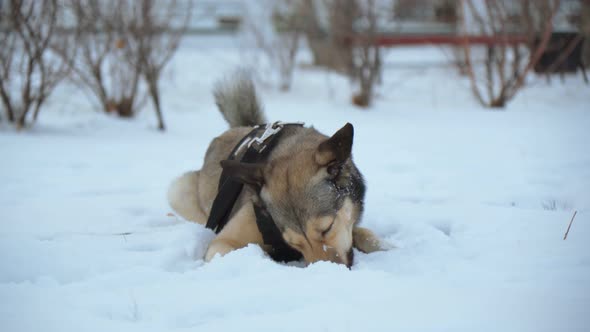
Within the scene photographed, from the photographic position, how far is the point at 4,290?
2.04m

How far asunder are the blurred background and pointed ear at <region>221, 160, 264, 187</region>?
4732mm

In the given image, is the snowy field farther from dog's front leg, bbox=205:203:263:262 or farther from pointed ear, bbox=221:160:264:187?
pointed ear, bbox=221:160:264:187

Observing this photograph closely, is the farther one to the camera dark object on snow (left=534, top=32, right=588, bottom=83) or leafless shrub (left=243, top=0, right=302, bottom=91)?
leafless shrub (left=243, top=0, right=302, bottom=91)

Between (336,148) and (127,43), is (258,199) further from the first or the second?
(127,43)

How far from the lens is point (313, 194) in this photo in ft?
7.70

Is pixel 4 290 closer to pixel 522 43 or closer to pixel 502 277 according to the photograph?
pixel 502 277

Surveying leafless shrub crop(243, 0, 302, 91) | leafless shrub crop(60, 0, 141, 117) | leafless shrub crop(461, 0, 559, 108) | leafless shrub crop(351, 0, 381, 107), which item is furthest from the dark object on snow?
leafless shrub crop(60, 0, 141, 117)

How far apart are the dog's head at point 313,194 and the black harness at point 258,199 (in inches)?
2.6

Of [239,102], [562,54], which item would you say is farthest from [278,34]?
[239,102]

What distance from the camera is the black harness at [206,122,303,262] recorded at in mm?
2510

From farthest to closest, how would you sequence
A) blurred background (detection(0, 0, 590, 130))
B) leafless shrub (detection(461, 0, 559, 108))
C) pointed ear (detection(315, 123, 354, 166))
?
leafless shrub (detection(461, 0, 559, 108)) < blurred background (detection(0, 0, 590, 130)) < pointed ear (detection(315, 123, 354, 166))

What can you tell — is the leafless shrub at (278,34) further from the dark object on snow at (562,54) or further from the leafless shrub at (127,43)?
the dark object on snow at (562,54)

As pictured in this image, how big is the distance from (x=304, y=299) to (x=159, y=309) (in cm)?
57

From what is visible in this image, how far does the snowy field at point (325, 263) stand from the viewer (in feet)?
5.86
